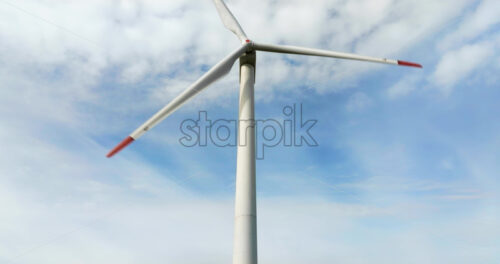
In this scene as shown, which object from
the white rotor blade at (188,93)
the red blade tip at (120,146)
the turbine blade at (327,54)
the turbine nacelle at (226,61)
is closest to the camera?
the red blade tip at (120,146)

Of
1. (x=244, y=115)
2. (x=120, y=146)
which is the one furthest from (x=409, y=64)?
(x=120, y=146)

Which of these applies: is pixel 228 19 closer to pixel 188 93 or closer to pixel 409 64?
pixel 188 93

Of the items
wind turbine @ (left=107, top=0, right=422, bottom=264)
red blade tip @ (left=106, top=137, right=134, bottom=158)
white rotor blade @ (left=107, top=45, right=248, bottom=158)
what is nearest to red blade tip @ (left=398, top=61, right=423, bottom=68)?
wind turbine @ (left=107, top=0, right=422, bottom=264)

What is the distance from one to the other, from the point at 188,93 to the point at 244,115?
11.1 ft

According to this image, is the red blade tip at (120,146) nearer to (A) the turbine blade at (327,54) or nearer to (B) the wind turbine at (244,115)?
(B) the wind turbine at (244,115)

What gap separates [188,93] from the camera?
1803 cm

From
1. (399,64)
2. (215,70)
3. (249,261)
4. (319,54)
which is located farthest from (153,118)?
(399,64)

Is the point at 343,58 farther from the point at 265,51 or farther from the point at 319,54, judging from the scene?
the point at 265,51

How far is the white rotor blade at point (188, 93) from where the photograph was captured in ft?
56.5

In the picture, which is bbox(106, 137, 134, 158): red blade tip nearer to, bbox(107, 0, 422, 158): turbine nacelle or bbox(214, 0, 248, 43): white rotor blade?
bbox(107, 0, 422, 158): turbine nacelle

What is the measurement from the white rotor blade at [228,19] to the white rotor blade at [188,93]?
276 cm

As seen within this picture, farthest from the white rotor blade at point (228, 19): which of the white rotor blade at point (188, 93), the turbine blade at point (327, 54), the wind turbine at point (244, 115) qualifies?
the white rotor blade at point (188, 93)

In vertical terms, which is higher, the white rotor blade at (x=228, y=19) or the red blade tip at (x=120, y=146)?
the white rotor blade at (x=228, y=19)

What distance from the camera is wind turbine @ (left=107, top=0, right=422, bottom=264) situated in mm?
14920
